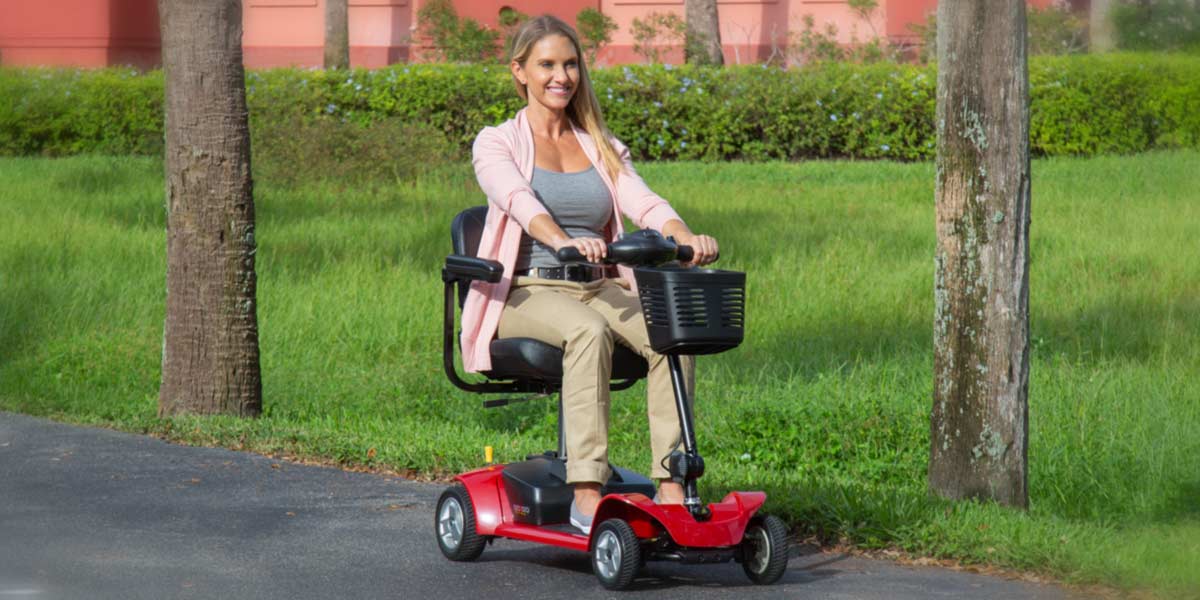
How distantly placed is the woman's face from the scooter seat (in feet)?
2.79

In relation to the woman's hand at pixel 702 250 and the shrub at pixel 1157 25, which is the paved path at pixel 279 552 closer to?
the woman's hand at pixel 702 250

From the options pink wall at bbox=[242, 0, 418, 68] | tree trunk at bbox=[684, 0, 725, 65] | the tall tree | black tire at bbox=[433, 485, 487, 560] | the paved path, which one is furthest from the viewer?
pink wall at bbox=[242, 0, 418, 68]

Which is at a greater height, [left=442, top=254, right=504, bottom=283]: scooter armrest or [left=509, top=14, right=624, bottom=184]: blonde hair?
[left=509, top=14, right=624, bottom=184]: blonde hair

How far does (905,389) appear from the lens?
8539 mm

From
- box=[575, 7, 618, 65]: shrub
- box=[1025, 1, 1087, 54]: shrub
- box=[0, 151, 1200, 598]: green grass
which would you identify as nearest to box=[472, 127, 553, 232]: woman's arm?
box=[0, 151, 1200, 598]: green grass

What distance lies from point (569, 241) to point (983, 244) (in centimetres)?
155

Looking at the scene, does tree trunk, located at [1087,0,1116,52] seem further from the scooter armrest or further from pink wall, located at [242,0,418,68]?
pink wall, located at [242,0,418,68]

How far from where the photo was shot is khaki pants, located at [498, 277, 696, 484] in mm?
4961

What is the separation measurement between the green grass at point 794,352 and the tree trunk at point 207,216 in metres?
0.32

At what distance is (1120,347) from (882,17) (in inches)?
844

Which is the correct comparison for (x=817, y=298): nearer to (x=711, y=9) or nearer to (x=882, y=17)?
(x=711, y=9)

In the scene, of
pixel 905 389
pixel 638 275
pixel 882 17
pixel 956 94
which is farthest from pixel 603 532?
pixel 882 17

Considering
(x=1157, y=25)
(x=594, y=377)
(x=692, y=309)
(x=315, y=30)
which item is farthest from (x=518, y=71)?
(x=315, y=30)

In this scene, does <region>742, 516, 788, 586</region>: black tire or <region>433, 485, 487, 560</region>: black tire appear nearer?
<region>742, 516, 788, 586</region>: black tire
